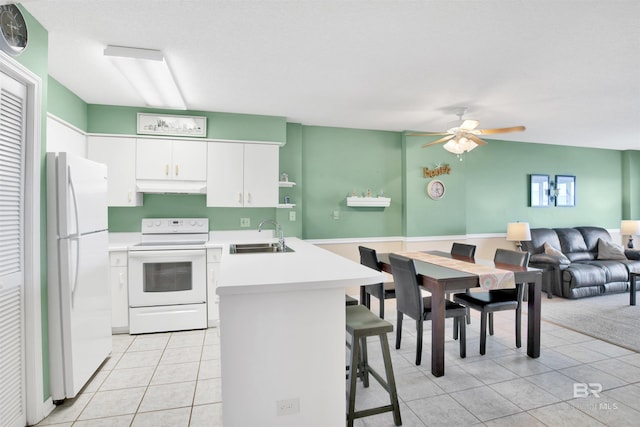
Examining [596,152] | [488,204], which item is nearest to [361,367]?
[488,204]

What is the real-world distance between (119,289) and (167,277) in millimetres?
471

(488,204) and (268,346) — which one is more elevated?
(488,204)

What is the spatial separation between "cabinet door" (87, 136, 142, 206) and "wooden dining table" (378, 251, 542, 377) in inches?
124

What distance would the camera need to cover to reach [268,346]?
1.76m

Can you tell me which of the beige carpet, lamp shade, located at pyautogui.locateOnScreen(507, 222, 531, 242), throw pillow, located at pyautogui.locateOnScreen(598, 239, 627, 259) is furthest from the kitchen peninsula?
throw pillow, located at pyautogui.locateOnScreen(598, 239, 627, 259)

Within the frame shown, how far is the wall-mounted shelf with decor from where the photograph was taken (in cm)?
473

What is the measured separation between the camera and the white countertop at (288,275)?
5.44 ft

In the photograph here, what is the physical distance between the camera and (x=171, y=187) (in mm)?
3830

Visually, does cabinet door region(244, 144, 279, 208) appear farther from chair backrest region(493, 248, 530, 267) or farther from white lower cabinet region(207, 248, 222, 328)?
chair backrest region(493, 248, 530, 267)

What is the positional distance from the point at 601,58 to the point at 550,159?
12.9 ft

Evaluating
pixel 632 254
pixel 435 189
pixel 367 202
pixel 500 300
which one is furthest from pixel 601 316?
pixel 367 202

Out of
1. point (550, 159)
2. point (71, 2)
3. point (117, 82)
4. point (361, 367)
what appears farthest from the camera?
point (550, 159)

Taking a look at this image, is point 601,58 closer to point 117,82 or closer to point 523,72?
point 523,72

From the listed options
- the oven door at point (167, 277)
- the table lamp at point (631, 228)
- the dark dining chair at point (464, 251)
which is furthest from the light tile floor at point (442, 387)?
the table lamp at point (631, 228)
